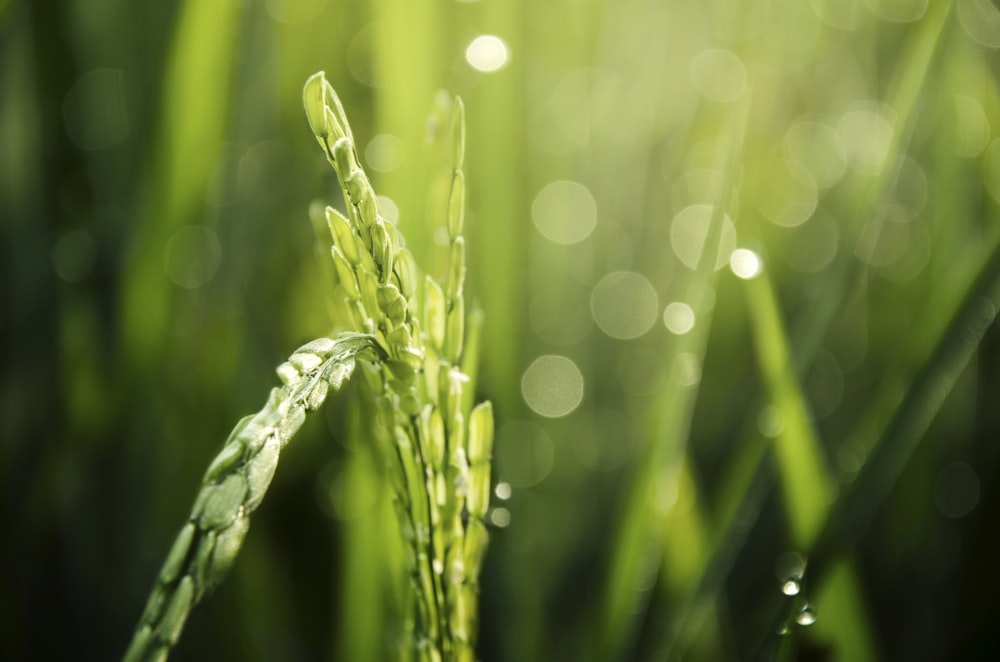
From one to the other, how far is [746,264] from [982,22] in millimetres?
555

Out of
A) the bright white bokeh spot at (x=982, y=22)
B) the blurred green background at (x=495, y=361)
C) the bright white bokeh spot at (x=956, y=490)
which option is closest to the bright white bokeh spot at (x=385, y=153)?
the blurred green background at (x=495, y=361)

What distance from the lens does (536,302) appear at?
744 mm

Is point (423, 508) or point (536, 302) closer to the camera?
point (423, 508)

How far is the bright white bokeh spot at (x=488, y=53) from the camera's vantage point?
504 millimetres

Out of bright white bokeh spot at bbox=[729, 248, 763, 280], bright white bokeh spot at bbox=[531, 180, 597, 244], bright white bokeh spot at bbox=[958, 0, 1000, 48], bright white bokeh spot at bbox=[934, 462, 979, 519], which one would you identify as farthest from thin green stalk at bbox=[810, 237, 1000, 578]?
bright white bokeh spot at bbox=[958, 0, 1000, 48]

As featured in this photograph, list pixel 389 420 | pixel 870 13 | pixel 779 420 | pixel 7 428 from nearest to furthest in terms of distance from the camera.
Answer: pixel 389 420 → pixel 779 420 → pixel 7 428 → pixel 870 13

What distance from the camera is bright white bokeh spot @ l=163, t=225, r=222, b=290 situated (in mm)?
603

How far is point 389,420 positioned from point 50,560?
36cm

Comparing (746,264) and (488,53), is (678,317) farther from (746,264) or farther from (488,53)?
(488,53)

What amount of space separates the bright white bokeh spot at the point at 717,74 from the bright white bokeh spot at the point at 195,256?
60 centimetres

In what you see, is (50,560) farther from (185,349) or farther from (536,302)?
(536,302)

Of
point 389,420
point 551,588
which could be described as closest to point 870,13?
point 551,588

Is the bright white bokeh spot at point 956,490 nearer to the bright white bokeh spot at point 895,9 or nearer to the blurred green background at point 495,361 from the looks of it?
the blurred green background at point 495,361

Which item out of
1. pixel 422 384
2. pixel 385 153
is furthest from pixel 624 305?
pixel 422 384
